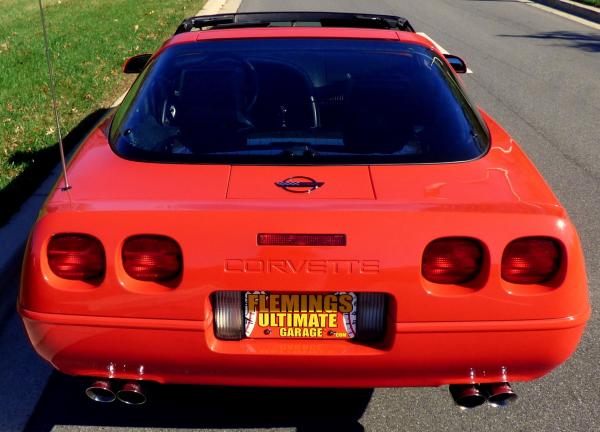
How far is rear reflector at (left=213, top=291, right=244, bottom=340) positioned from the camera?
2.65 m

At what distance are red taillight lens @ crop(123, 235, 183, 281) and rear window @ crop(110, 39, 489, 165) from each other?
1.75 feet

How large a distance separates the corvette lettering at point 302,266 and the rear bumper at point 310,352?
0.75 feet

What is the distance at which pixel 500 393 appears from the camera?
2.79m

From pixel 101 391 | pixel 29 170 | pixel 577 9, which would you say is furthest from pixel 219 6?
pixel 101 391

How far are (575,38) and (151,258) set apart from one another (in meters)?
15.9

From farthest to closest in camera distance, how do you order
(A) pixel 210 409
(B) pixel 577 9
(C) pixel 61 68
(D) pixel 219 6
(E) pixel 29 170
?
(B) pixel 577 9 → (D) pixel 219 6 → (C) pixel 61 68 → (E) pixel 29 170 → (A) pixel 210 409

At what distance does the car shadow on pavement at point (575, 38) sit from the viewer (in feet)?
50.4

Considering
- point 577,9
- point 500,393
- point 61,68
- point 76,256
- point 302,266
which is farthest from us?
point 577,9

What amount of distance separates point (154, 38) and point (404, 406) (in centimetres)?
1125

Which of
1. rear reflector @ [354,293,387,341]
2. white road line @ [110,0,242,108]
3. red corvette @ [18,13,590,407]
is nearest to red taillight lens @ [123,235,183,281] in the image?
red corvette @ [18,13,590,407]

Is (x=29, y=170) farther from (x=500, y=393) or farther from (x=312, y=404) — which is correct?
(x=500, y=393)

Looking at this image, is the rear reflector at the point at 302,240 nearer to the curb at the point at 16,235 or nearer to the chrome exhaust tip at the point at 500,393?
the chrome exhaust tip at the point at 500,393

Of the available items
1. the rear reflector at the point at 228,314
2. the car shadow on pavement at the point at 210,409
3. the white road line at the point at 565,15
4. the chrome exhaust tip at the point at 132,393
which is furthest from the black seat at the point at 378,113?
the white road line at the point at 565,15

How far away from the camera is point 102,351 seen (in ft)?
8.86
